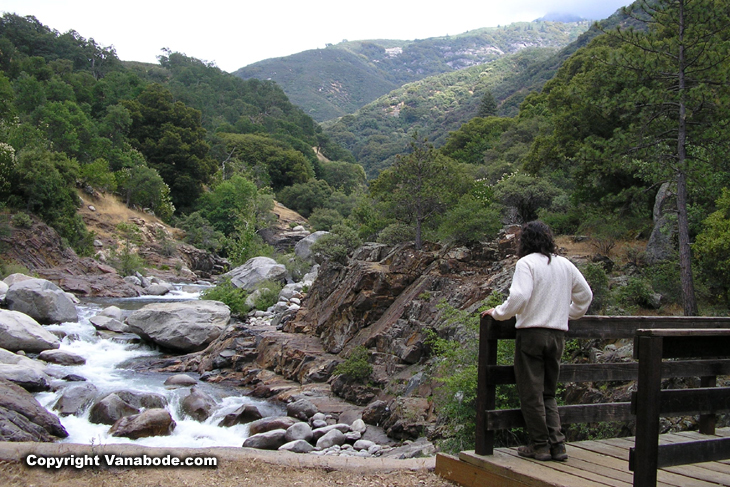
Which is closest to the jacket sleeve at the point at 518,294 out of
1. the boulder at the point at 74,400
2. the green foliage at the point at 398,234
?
the boulder at the point at 74,400

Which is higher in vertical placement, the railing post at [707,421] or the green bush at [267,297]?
the railing post at [707,421]

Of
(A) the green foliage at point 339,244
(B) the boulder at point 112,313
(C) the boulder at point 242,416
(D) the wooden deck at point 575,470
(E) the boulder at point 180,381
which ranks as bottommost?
(E) the boulder at point 180,381

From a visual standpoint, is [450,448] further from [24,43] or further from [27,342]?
[24,43]

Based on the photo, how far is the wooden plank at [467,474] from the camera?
4031mm

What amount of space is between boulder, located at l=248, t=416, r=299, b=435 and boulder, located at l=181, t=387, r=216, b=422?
5.39 ft

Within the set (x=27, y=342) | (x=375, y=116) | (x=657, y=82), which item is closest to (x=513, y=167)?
(x=657, y=82)

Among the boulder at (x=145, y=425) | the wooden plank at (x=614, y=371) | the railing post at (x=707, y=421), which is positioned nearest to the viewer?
the wooden plank at (x=614, y=371)

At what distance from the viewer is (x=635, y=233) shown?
18.6m

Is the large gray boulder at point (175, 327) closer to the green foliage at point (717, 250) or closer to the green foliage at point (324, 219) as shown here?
the green foliage at point (717, 250)

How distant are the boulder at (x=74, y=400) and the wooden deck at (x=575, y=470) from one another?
1127 centimetres

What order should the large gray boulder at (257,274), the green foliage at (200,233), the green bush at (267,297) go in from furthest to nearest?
the green foliage at (200,233) → the large gray boulder at (257,274) → the green bush at (267,297)

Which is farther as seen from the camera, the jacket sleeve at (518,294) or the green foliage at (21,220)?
the green foliage at (21,220)

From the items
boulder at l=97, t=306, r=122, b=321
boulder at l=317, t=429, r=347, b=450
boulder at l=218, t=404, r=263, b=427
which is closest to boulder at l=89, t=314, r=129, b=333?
boulder at l=97, t=306, r=122, b=321

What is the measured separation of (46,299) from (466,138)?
4118cm
